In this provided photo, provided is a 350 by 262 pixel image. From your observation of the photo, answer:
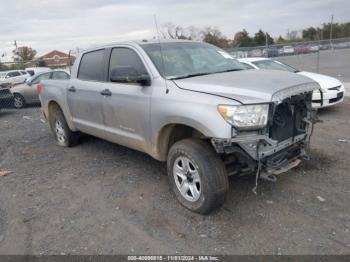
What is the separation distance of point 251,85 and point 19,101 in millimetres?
13032

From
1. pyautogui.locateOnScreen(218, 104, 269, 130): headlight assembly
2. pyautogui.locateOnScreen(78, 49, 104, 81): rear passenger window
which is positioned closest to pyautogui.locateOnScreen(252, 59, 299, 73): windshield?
pyautogui.locateOnScreen(78, 49, 104, 81): rear passenger window

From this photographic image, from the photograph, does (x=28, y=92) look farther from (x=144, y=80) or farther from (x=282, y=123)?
(x=282, y=123)

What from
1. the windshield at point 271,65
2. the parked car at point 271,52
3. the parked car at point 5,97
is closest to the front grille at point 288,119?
the windshield at point 271,65

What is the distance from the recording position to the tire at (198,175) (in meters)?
3.78

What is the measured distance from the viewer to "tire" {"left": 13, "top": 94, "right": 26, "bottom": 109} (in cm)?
1456

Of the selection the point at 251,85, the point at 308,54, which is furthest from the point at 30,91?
the point at 308,54

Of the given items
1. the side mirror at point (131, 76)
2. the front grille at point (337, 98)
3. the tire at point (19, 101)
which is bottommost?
the tire at point (19, 101)

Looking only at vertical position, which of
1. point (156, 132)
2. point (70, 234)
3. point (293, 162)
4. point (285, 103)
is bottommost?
point (70, 234)

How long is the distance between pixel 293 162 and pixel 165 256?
1891mm

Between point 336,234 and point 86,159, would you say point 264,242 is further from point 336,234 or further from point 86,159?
point 86,159

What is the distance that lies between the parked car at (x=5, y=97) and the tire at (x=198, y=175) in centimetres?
1037

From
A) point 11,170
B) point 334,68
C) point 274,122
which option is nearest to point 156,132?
point 274,122

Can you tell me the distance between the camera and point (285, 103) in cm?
394

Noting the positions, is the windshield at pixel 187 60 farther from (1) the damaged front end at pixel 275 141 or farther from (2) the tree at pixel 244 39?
(2) the tree at pixel 244 39
